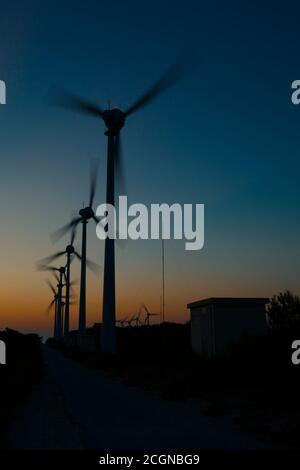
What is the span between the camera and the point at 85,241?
52.3 metres

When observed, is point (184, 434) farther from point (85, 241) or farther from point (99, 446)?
point (85, 241)

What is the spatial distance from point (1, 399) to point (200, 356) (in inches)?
539

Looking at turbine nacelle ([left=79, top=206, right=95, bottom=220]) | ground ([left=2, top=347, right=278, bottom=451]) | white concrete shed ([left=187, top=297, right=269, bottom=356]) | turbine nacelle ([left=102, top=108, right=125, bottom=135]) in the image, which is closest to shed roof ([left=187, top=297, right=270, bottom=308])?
white concrete shed ([left=187, top=297, right=269, bottom=356])

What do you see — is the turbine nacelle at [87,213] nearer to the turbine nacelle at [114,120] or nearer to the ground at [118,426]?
the turbine nacelle at [114,120]

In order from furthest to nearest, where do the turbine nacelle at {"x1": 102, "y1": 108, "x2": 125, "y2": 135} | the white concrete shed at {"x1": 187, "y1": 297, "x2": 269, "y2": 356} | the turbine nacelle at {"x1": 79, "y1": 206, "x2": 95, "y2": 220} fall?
1. the turbine nacelle at {"x1": 79, "y1": 206, "x2": 95, "y2": 220}
2. the turbine nacelle at {"x1": 102, "y1": 108, "x2": 125, "y2": 135}
3. the white concrete shed at {"x1": 187, "y1": 297, "x2": 269, "y2": 356}

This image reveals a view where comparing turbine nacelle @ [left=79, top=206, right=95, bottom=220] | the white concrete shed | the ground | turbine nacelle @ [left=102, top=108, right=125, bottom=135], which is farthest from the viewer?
turbine nacelle @ [left=79, top=206, right=95, bottom=220]

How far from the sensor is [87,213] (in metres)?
53.4

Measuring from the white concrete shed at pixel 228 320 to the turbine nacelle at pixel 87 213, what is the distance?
29.4 metres

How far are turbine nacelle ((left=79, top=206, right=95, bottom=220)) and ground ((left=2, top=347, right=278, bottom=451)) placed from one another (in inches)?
1398

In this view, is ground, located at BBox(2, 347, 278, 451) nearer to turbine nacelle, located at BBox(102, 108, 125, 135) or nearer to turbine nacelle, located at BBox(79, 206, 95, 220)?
turbine nacelle, located at BBox(102, 108, 125, 135)

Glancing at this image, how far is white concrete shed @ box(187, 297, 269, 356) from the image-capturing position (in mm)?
24547

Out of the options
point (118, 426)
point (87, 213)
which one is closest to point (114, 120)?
point (87, 213)

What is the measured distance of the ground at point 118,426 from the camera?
9.98 meters

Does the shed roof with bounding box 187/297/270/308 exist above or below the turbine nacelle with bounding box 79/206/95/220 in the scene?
below
